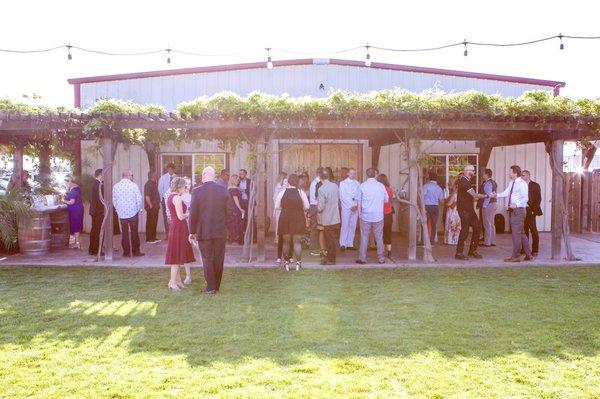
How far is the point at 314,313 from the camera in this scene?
6934 mm

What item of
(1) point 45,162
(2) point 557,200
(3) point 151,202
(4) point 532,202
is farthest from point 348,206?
(1) point 45,162

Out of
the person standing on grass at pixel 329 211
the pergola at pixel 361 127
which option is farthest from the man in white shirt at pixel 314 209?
the pergola at pixel 361 127

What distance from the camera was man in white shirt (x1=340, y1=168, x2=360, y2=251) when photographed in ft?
36.7

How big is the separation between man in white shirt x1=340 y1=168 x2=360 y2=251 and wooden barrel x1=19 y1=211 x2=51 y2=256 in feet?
19.9

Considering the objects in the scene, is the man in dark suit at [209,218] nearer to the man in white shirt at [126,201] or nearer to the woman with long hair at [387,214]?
the man in white shirt at [126,201]

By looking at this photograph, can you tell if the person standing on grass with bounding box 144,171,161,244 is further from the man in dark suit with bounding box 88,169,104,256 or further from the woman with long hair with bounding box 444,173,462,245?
the woman with long hair with bounding box 444,173,462,245

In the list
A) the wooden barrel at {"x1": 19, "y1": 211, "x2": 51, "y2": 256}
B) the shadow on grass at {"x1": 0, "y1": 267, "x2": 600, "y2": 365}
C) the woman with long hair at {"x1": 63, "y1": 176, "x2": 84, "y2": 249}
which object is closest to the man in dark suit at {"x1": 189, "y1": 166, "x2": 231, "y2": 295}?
the shadow on grass at {"x1": 0, "y1": 267, "x2": 600, "y2": 365}

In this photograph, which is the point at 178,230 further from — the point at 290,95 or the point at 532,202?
the point at 290,95

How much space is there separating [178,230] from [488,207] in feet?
23.5

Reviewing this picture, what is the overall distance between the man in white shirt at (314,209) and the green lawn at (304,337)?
9.03 ft

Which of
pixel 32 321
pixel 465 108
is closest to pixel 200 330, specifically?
pixel 32 321

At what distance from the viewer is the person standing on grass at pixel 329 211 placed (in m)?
10.2

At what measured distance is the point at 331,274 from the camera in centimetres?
968

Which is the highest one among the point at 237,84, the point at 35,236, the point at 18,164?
the point at 237,84
